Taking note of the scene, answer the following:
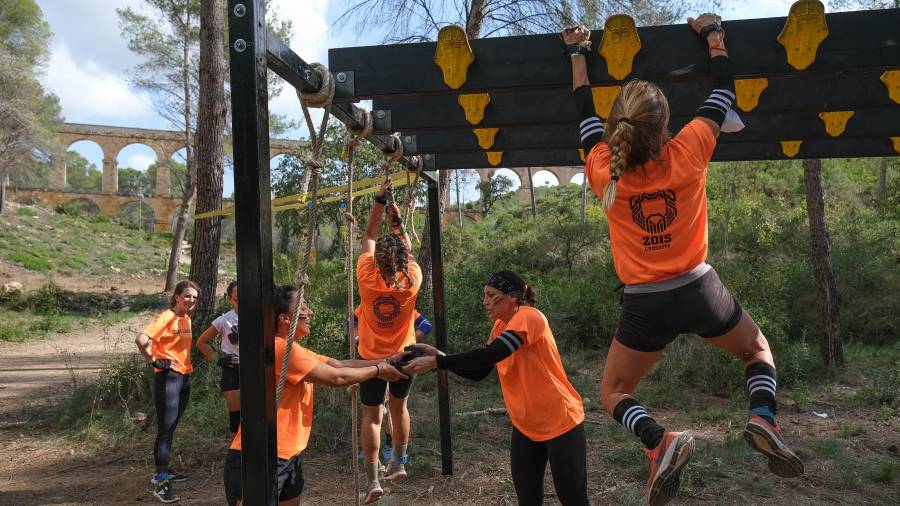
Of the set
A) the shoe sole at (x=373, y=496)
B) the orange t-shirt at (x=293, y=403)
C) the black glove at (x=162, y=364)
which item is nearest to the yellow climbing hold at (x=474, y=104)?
the orange t-shirt at (x=293, y=403)

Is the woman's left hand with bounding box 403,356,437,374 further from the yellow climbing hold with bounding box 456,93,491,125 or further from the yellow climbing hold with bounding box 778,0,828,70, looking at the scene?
the yellow climbing hold with bounding box 778,0,828,70

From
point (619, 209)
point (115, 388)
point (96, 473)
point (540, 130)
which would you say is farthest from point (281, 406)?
point (115, 388)

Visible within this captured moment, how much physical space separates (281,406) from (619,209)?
1.87 m

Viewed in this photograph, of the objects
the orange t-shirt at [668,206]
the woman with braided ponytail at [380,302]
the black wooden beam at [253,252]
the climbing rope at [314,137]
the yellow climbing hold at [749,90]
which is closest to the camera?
the black wooden beam at [253,252]

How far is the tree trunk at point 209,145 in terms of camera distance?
8977 millimetres

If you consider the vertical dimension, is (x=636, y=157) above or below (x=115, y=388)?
above

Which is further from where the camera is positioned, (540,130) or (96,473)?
(96,473)

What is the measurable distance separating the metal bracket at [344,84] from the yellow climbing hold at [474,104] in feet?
2.49

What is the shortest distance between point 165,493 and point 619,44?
4935 millimetres

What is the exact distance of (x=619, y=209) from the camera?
2.50m

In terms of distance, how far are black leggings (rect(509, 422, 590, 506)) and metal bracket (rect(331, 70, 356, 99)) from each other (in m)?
2.03

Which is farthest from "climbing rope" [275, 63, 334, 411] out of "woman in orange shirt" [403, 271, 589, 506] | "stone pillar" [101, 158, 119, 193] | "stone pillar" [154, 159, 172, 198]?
"stone pillar" [101, 158, 119, 193]

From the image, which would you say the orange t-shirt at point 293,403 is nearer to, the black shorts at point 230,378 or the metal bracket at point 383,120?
the metal bracket at point 383,120

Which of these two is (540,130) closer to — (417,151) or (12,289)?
(417,151)
